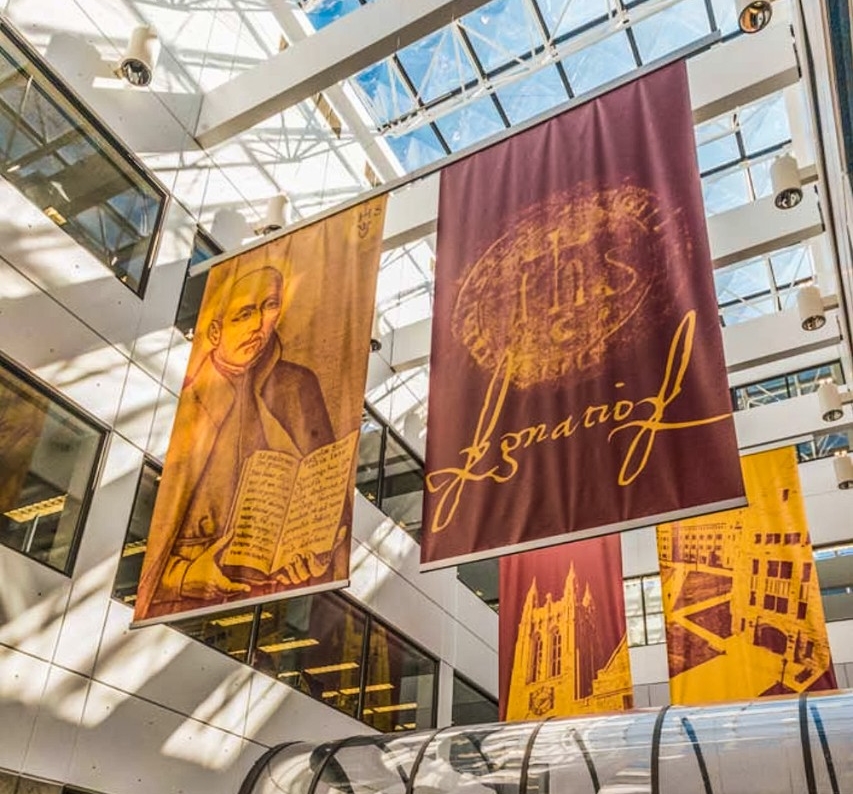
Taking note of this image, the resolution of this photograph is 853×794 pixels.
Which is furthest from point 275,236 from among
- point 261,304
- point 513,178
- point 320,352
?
point 513,178

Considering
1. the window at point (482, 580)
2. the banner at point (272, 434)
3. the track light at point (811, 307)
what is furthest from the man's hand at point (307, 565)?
the window at point (482, 580)

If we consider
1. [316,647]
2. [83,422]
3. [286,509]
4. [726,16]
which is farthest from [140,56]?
[726,16]

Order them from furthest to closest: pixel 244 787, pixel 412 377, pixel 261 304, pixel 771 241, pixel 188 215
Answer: pixel 412 377, pixel 771 241, pixel 188 215, pixel 244 787, pixel 261 304

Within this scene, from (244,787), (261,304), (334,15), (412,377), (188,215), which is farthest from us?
(412,377)

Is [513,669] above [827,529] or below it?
below

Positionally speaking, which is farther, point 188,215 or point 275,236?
point 188,215

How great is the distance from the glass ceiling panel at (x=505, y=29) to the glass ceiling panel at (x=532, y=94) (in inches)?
28.3

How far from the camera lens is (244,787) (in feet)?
38.0

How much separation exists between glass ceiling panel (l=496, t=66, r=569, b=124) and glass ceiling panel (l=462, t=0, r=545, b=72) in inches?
28.3

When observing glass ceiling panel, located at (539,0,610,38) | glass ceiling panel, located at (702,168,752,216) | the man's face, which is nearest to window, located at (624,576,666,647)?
glass ceiling panel, located at (702,168,752,216)

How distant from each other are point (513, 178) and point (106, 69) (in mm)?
6227

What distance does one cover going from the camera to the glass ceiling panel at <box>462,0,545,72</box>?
17781mm

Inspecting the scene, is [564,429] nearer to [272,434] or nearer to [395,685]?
[272,434]

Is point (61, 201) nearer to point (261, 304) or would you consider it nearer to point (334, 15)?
point (261, 304)
